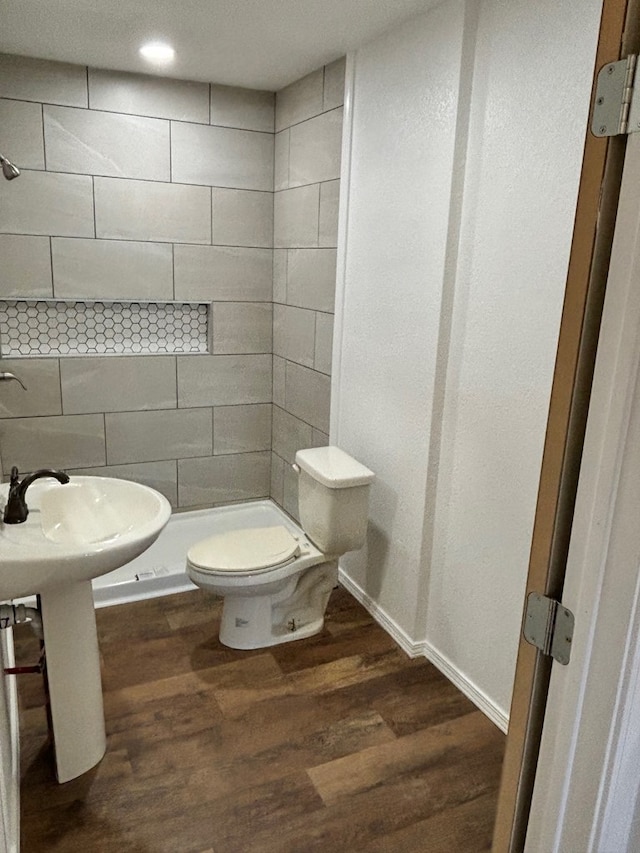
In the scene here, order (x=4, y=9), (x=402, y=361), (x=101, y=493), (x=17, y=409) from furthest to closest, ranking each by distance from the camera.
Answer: (x=17, y=409) → (x=402, y=361) → (x=4, y=9) → (x=101, y=493)

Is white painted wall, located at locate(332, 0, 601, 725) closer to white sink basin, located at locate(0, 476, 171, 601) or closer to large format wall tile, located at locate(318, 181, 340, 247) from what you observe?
large format wall tile, located at locate(318, 181, 340, 247)

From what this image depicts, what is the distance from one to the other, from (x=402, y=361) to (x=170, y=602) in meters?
1.56

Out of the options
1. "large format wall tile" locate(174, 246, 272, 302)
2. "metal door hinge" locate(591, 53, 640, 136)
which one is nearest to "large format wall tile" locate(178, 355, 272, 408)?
"large format wall tile" locate(174, 246, 272, 302)

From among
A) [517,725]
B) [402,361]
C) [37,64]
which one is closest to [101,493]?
[402,361]

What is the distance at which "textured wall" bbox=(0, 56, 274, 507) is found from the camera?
298 cm

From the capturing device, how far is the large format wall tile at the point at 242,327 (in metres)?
3.50

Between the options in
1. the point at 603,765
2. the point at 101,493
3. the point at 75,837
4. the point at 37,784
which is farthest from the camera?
the point at 101,493

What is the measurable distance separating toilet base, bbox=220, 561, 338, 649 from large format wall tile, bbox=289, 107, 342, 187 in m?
1.79

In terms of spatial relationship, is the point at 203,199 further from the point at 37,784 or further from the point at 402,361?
the point at 37,784

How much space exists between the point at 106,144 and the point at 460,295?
195 centimetres

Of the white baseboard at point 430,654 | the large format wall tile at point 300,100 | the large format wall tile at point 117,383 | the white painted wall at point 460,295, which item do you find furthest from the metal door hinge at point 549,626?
the large format wall tile at point 117,383

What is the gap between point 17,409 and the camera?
3156mm

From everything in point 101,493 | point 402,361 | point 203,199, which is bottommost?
point 101,493

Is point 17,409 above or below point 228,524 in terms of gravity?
above
